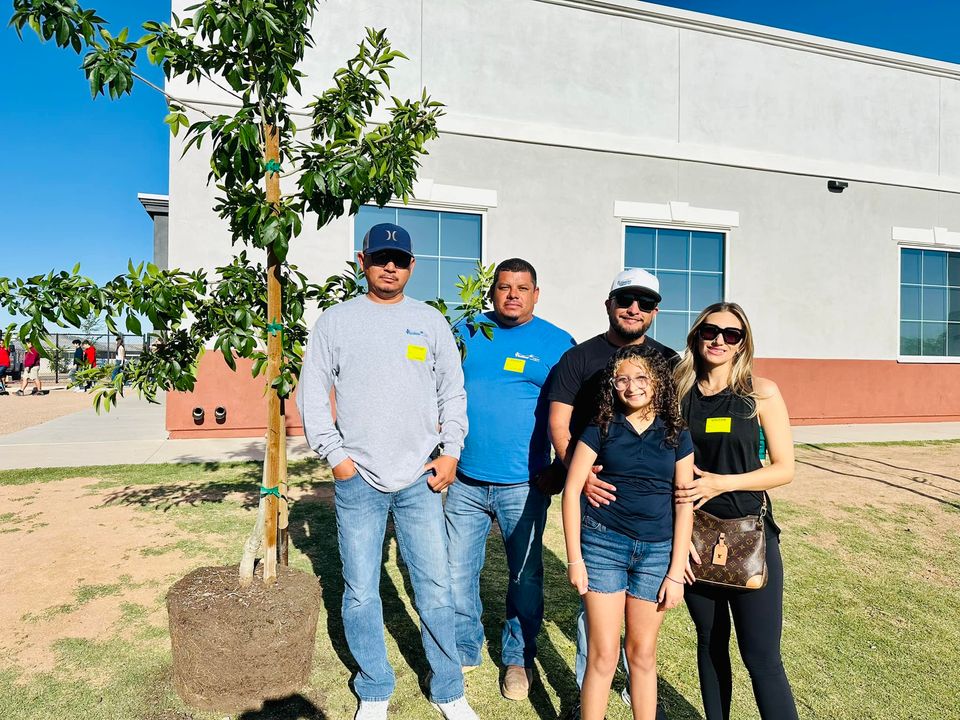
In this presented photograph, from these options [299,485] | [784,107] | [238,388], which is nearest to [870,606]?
[299,485]

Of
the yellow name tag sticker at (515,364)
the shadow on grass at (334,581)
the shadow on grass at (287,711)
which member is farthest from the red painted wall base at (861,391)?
the yellow name tag sticker at (515,364)

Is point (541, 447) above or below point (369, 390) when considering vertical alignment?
below

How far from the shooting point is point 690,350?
92.7 inches

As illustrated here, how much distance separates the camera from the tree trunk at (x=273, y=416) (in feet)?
9.17

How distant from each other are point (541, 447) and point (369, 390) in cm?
87

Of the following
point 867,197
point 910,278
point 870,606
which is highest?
point 867,197

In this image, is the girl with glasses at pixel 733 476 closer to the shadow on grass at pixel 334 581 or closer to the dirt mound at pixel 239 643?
the shadow on grass at pixel 334 581

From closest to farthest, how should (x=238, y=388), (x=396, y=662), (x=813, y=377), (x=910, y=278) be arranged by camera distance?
(x=396, y=662)
(x=238, y=388)
(x=813, y=377)
(x=910, y=278)

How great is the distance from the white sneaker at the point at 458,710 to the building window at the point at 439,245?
6.97 m

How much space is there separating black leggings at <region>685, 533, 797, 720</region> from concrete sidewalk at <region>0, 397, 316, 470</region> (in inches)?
242

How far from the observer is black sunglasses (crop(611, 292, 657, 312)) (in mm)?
2490

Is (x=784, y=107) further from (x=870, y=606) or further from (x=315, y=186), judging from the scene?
(x=315, y=186)

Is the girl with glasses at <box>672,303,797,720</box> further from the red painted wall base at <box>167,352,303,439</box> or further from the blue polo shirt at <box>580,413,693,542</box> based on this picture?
the red painted wall base at <box>167,352,303,439</box>

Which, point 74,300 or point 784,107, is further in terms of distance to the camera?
point 784,107
